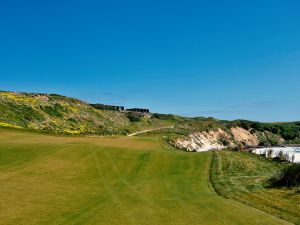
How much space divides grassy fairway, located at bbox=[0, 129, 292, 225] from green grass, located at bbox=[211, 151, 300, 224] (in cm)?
98

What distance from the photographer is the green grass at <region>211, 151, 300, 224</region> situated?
20125mm

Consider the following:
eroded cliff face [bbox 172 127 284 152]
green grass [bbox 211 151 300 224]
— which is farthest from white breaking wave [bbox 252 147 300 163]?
eroded cliff face [bbox 172 127 284 152]

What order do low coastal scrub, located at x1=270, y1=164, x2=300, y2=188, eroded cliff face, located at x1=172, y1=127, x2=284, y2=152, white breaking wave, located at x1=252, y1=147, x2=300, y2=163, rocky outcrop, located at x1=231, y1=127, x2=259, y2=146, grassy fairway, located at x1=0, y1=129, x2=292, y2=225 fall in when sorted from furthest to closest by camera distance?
rocky outcrop, located at x1=231, y1=127, x2=259, y2=146, eroded cliff face, located at x1=172, y1=127, x2=284, y2=152, white breaking wave, located at x1=252, y1=147, x2=300, y2=163, low coastal scrub, located at x1=270, y1=164, x2=300, y2=188, grassy fairway, located at x1=0, y1=129, x2=292, y2=225

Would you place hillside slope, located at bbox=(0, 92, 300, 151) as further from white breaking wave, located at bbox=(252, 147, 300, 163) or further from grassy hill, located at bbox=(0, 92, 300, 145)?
white breaking wave, located at bbox=(252, 147, 300, 163)

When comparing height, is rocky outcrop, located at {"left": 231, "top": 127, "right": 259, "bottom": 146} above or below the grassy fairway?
above

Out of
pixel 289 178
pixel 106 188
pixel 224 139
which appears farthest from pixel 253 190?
pixel 224 139

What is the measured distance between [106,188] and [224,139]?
91451 mm

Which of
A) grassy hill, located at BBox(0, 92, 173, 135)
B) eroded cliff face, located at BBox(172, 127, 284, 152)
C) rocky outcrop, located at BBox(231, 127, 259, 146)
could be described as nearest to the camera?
grassy hill, located at BBox(0, 92, 173, 135)

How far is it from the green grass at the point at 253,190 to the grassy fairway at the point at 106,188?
0.98m

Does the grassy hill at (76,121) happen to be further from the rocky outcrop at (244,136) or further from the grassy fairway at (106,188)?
the grassy fairway at (106,188)

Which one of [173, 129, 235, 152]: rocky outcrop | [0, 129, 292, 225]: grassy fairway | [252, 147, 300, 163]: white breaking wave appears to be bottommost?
[0, 129, 292, 225]: grassy fairway

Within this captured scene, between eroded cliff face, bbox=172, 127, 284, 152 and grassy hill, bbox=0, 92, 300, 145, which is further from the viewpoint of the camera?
eroded cliff face, bbox=172, 127, 284, 152

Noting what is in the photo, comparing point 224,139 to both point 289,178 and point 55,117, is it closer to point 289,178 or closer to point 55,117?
point 55,117

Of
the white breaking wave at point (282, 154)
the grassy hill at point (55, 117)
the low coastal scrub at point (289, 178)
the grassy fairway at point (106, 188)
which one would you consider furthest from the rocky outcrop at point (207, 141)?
the low coastal scrub at point (289, 178)
